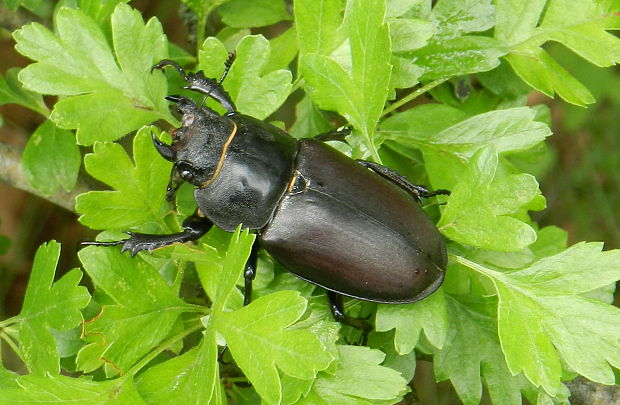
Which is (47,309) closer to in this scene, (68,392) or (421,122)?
(68,392)

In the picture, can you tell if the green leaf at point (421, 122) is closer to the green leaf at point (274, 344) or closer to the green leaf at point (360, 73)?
the green leaf at point (360, 73)

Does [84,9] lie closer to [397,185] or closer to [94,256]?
[94,256]

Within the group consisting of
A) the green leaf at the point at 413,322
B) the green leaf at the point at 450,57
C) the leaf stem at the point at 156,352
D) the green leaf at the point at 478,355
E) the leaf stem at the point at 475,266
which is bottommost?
the green leaf at the point at 478,355

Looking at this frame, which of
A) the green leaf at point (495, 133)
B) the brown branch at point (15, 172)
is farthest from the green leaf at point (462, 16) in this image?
the brown branch at point (15, 172)

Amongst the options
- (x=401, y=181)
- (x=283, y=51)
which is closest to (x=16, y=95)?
(x=283, y=51)

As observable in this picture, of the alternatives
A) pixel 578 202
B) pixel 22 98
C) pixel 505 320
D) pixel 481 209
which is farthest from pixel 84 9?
pixel 578 202

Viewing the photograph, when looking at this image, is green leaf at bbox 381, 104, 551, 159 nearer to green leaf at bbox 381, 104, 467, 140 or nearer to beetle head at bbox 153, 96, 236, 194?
green leaf at bbox 381, 104, 467, 140
